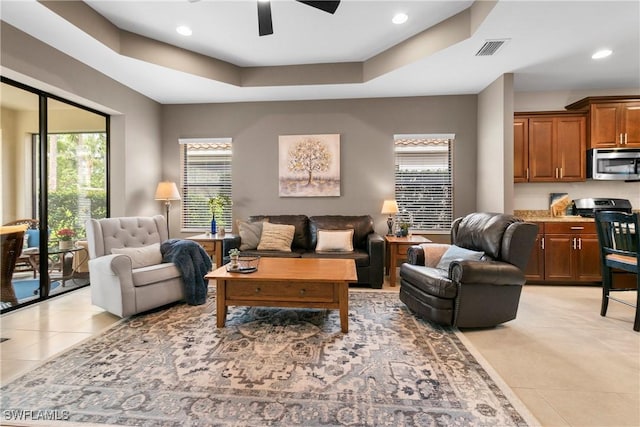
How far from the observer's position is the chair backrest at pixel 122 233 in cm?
321

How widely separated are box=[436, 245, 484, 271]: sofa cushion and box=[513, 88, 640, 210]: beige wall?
87.4 inches

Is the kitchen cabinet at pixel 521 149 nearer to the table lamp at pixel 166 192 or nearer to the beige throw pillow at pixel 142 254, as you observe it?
the beige throw pillow at pixel 142 254

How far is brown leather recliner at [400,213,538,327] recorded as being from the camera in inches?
104

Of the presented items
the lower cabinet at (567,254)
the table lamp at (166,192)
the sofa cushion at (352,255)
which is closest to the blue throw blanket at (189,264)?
the sofa cushion at (352,255)

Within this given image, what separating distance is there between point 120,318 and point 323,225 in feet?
8.94

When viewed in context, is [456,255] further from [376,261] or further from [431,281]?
[376,261]

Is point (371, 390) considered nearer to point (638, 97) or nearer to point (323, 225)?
point (323, 225)

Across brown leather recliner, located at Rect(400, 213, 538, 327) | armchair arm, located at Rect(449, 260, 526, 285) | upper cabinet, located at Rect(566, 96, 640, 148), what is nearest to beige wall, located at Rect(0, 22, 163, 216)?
brown leather recliner, located at Rect(400, 213, 538, 327)

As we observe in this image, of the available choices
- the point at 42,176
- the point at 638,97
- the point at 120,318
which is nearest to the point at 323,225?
the point at 120,318

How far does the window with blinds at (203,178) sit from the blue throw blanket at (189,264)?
1753 mm

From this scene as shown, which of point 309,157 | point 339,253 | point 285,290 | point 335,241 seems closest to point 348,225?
point 335,241

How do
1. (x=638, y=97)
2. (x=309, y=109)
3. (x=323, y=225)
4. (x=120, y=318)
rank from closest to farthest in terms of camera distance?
(x=120, y=318) → (x=638, y=97) → (x=323, y=225) → (x=309, y=109)

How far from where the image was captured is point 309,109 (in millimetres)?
5000

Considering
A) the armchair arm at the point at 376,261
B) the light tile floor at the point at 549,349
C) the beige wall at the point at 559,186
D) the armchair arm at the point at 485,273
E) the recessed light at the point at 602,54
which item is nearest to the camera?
the light tile floor at the point at 549,349
